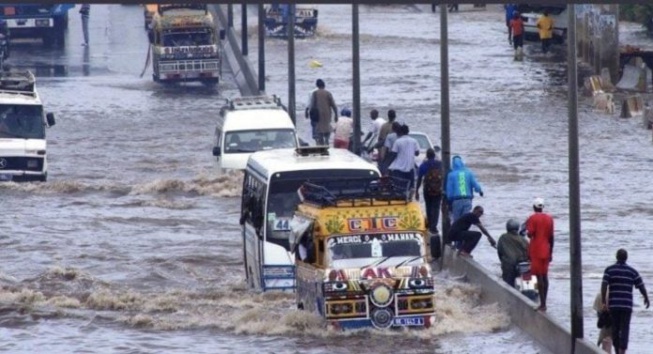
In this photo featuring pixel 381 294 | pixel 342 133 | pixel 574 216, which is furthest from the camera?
pixel 342 133

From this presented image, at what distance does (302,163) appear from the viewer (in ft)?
78.9

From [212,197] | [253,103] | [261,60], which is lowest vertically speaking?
[212,197]

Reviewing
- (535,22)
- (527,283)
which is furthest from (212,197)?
(535,22)

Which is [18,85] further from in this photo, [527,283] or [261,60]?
[527,283]

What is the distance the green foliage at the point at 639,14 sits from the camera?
68.9 metres

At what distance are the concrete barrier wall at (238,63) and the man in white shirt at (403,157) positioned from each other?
→ 23.1 metres

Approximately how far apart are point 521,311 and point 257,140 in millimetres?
15091

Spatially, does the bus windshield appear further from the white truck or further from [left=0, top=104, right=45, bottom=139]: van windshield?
[left=0, top=104, right=45, bottom=139]: van windshield

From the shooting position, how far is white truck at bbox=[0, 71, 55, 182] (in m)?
37.7

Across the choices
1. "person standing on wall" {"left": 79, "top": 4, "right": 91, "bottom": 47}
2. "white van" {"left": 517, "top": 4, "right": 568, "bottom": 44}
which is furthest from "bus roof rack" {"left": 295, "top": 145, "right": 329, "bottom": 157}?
"person standing on wall" {"left": 79, "top": 4, "right": 91, "bottom": 47}

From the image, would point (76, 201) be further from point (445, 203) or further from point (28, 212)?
point (445, 203)

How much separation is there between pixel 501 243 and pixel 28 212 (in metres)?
14.4

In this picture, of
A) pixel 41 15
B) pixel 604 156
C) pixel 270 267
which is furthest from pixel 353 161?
pixel 41 15

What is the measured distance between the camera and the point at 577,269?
1962 cm
